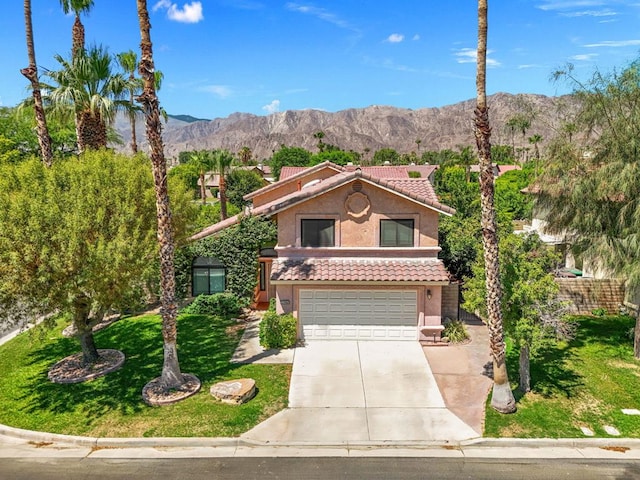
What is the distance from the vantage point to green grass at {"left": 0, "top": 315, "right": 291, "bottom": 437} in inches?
483

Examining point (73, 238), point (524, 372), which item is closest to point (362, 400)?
point (524, 372)

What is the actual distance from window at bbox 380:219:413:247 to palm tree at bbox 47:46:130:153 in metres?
12.2

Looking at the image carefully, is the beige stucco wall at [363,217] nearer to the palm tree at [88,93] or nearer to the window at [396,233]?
the window at [396,233]

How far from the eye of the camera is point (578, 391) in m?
14.3

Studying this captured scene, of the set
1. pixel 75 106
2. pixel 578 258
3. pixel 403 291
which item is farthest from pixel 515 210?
pixel 75 106

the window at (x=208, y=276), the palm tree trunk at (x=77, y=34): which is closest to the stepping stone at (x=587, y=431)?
the window at (x=208, y=276)

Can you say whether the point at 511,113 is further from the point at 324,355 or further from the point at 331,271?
the point at 324,355

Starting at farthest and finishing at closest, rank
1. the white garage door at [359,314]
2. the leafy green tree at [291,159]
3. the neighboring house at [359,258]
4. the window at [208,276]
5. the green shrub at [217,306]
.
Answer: the leafy green tree at [291,159] < the window at [208,276] < the green shrub at [217,306] < the white garage door at [359,314] < the neighboring house at [359,258]

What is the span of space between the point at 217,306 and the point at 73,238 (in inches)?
385

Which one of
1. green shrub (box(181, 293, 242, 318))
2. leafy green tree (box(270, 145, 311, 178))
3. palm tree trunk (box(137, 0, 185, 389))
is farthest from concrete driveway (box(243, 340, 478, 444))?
leafy green tree (box(270, 145, 311, 178))

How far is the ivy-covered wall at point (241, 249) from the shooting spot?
21984 mm

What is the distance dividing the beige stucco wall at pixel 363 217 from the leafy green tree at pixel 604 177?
493cm

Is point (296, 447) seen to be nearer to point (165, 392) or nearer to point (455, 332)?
point (165, 392)

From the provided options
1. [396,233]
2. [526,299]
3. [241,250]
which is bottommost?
[526,299]
